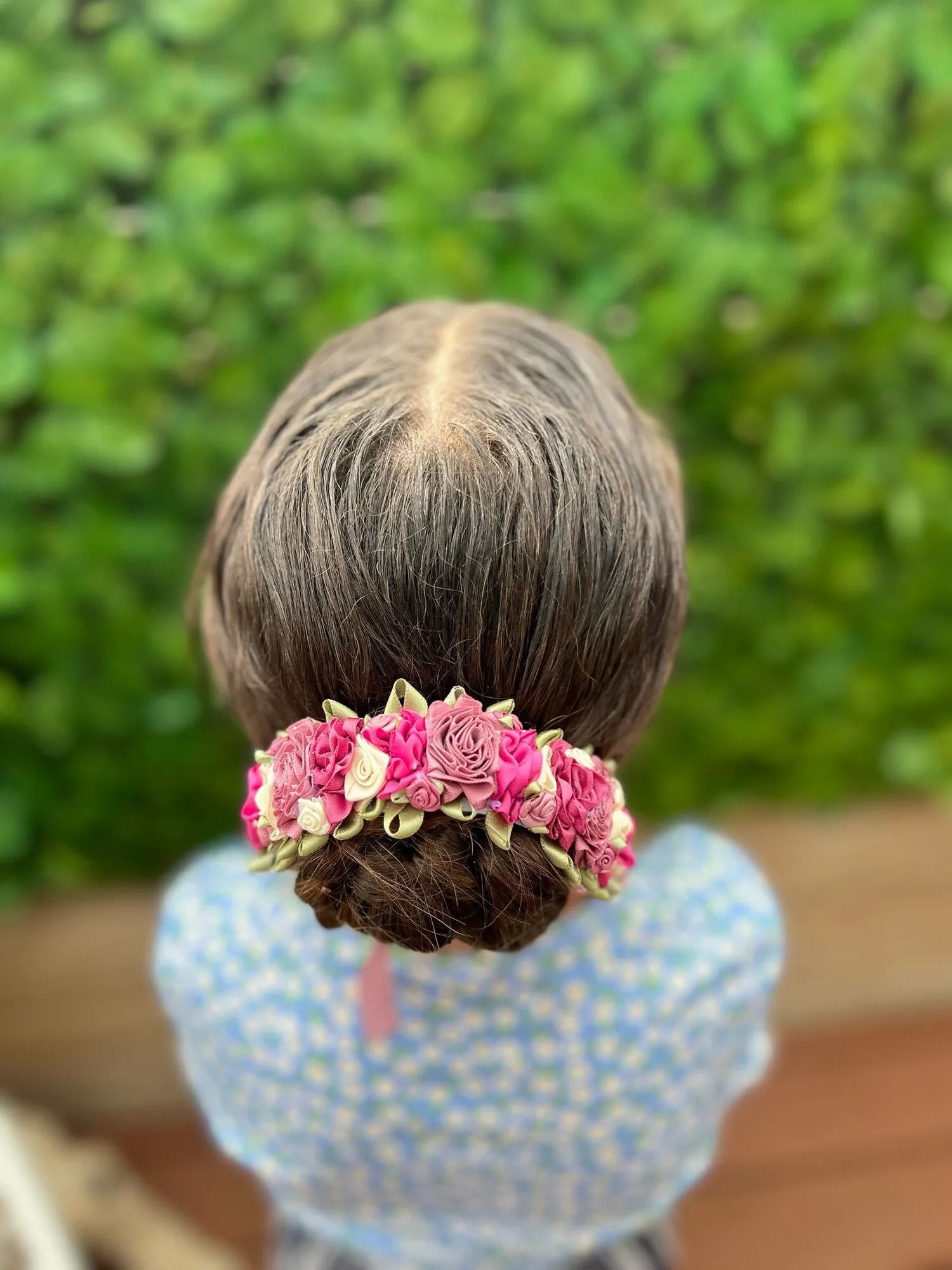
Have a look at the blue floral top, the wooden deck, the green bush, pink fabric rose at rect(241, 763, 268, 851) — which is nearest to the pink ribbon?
the blue floral top

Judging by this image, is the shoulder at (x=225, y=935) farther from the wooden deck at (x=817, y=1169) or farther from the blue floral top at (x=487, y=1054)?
the wooden deck at (x=817, y=1169)

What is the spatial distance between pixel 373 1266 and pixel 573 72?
3.05 feet

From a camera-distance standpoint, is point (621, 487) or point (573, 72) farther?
point (573, 72)

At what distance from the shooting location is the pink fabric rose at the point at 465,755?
423 millimetres

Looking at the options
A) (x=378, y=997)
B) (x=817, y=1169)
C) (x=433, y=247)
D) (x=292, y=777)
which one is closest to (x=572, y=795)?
(x=292, y=777)

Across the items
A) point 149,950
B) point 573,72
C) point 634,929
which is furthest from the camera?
point 149,950

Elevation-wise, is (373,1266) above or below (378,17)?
below

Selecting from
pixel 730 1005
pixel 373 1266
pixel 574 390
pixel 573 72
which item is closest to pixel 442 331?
pixel 574 390

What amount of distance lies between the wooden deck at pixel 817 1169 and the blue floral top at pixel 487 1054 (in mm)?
595

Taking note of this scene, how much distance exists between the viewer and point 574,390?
540mm

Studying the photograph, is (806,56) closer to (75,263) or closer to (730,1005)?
(75,263)

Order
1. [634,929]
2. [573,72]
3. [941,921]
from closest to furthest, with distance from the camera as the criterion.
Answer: [634,929]
[573,72]
[941,921]

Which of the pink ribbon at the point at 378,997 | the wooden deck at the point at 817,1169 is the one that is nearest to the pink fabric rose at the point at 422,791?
the pink ribbon at the point at 378,997

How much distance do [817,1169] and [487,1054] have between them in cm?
82
